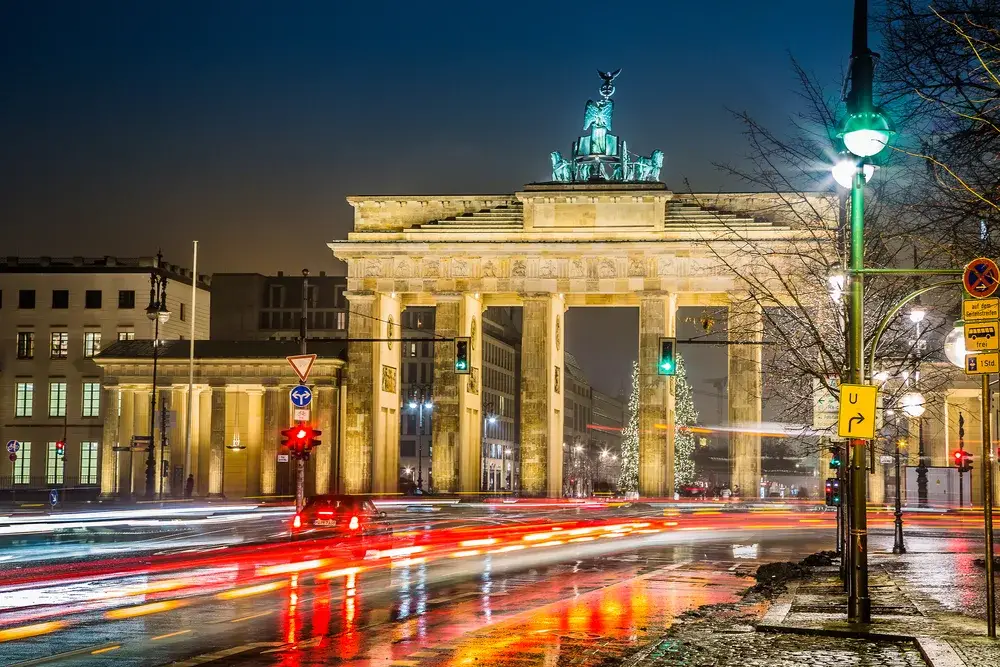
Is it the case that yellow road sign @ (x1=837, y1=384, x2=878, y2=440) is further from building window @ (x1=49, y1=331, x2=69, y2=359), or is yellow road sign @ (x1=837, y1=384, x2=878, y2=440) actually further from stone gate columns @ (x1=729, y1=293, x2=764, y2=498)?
building window @ (x1=49, y1=331, x2=69, y2=359)

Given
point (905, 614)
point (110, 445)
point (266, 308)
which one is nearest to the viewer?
point (905, 614)

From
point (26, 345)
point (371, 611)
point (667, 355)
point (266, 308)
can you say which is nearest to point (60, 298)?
point (26, 345)

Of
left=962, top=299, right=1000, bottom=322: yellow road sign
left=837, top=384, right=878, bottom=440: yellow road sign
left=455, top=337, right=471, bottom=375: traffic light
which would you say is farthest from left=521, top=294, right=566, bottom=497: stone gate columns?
left=962, top=299, right=1000, bottom=322: yellow road sign

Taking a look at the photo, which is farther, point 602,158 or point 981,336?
point 602,158

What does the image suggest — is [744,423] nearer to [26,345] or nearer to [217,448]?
[217,448]

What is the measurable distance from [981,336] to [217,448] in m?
70.0

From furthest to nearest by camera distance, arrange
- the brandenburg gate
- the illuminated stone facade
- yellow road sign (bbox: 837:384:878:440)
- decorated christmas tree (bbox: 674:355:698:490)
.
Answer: decorated christmas tree (bbox: 674:355:698:490) → the illuminated stone facade → the brandenburg gate → yellow road sign (bbox: 837:384:878:440)

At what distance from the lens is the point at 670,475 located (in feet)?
253

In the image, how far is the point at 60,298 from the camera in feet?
334

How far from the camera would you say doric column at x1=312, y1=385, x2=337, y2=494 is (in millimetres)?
80250

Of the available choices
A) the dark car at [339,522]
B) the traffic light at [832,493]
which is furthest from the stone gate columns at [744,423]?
the traffic light at [832,493]

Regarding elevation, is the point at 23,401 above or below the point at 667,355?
above

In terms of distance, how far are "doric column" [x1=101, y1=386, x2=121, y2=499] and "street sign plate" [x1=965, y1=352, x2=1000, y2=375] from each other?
224 feet

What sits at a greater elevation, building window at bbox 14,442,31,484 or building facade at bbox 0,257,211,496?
building facade at bbox 0,257,211,496
